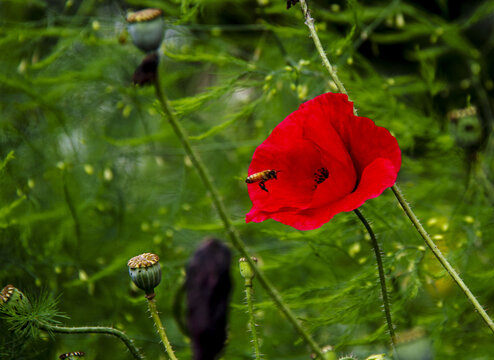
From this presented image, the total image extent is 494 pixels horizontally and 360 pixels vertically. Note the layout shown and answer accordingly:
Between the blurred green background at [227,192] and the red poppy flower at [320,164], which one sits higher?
the red poppy flower at [320,164]

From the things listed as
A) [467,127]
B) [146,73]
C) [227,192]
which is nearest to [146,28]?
[146,73]

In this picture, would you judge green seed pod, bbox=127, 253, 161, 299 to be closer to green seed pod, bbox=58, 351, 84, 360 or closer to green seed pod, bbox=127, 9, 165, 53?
green seed pod, bbox=58, 351, 84, 360

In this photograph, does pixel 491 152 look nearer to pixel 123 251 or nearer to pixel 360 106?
pixel 360 106

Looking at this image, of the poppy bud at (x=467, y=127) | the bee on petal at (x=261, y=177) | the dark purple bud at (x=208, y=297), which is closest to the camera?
the dark purple bud at (x=208, y=297)

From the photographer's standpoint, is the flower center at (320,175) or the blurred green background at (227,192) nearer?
the flower center at (320,175)

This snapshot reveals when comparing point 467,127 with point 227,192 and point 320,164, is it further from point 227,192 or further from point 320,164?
point 227,192

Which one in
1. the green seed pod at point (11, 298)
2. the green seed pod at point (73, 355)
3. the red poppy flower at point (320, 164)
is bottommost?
the green seed pod at point (11, 298)

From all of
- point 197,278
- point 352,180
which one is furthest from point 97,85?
point 197,278

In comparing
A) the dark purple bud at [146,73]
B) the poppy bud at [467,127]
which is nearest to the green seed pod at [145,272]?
the dark purple bud at [146,73]

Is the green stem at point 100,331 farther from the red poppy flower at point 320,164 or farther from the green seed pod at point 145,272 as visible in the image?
the red poppy flower at point 320,164
